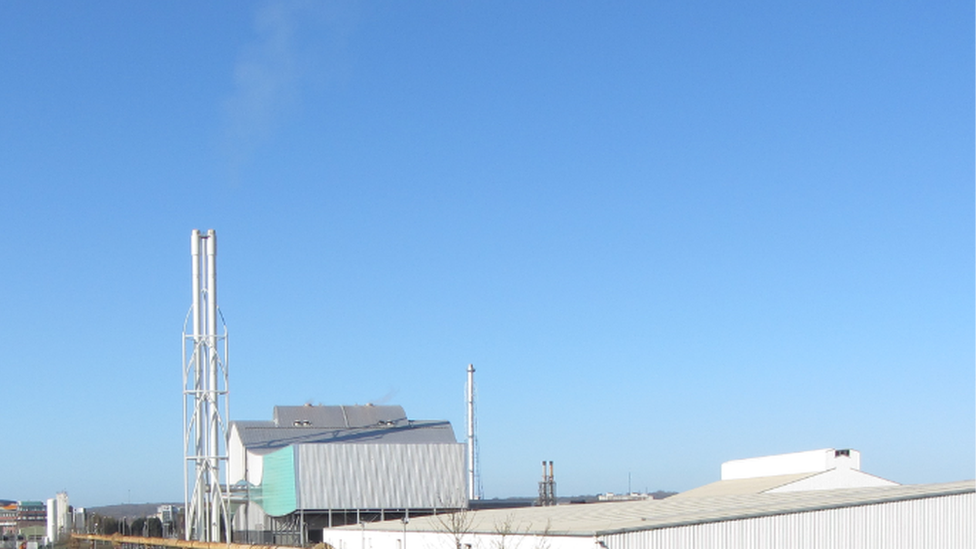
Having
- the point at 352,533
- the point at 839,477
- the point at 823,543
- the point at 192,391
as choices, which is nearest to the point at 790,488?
the point at 839,477

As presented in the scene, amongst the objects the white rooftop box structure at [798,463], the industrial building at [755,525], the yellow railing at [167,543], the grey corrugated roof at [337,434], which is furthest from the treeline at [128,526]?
the industrial building at [755,525]

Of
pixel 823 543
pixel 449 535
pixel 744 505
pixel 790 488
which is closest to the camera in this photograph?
pixel 823 543

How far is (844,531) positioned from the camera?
4222 cm

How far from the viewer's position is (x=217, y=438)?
76.1m

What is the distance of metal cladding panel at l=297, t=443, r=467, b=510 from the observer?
79.4 meters

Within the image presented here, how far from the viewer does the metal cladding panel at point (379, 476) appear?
7938cm

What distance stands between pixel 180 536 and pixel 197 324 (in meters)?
26.7

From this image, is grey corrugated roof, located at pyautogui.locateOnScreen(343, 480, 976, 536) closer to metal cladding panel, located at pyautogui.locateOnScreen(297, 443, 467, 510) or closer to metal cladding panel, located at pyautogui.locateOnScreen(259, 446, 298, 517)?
metal cladding panel, located at pyautogui.locateOnScreen(297, 443, 467, 510)

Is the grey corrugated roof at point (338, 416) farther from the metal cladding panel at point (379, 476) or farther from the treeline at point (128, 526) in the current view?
the treeline at point (128, 526)

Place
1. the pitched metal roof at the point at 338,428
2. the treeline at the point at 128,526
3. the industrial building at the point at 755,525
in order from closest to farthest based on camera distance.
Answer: the industrial building at the point at 755,525
the pitched metal roof at the point at 338,428
the treeline at the point at 128,526

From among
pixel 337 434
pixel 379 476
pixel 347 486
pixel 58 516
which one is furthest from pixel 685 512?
pixel 58 516

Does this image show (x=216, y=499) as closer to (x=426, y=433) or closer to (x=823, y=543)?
(x=426, y=433)

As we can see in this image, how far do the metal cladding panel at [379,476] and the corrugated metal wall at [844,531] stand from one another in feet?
129

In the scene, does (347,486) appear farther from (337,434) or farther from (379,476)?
(337,434)
